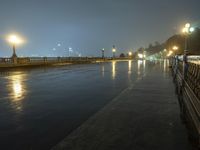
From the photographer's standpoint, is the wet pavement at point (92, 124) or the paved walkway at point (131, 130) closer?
the paved walkway at point (131, 130)

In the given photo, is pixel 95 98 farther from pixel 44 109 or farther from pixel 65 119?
pixel 65 119

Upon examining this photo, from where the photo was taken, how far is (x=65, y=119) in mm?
6457

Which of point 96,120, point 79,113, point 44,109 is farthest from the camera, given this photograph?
point 44,109

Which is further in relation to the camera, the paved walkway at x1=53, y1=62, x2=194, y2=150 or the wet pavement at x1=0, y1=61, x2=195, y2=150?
the wet pavement at x1=0, y1=61, x2=195, y2=150

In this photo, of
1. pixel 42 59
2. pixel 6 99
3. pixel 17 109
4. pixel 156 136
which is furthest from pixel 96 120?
pixel 42 59

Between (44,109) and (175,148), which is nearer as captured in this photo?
(175,148)

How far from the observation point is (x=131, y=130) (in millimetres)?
5391

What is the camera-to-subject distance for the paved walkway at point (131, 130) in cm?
452

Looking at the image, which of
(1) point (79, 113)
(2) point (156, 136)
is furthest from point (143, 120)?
(1) point (79, 113)

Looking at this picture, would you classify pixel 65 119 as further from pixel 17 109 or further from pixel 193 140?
pixel 193 140

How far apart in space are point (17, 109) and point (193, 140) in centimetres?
565

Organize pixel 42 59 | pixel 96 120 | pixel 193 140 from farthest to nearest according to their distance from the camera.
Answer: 1. pixel 42 59
2. pixel 96 120
3. pixel 193 140

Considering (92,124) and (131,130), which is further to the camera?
(92,124)

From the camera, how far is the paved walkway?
4.52m
